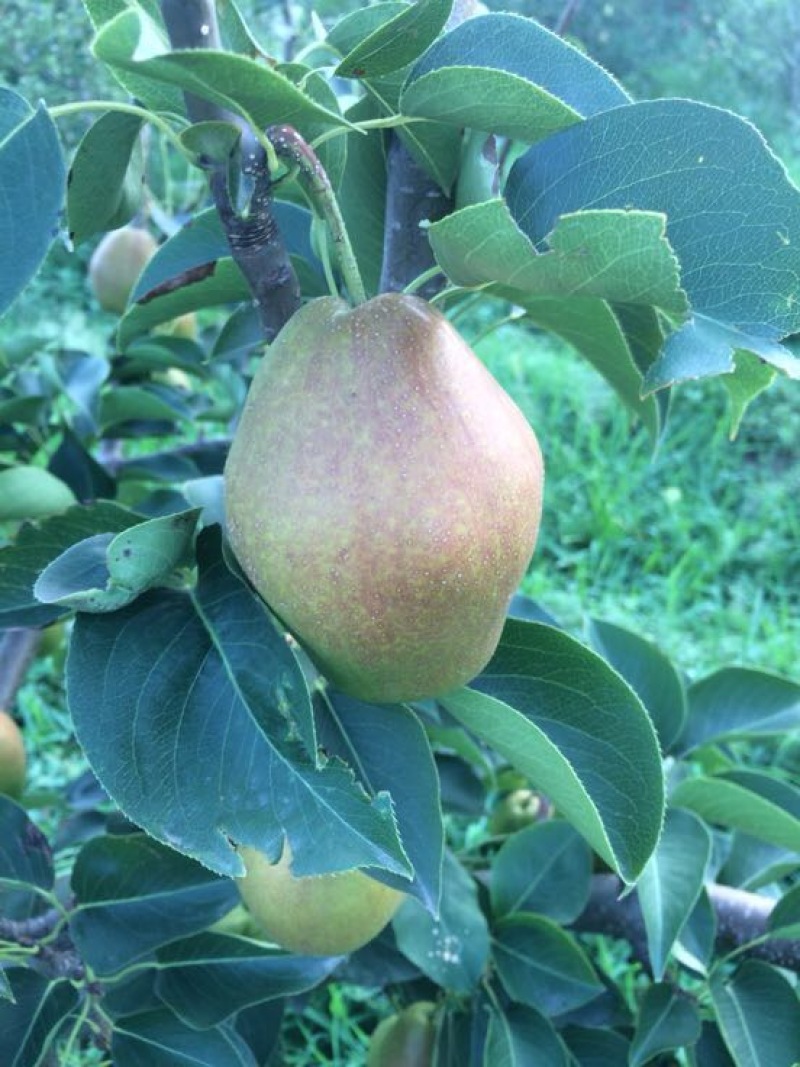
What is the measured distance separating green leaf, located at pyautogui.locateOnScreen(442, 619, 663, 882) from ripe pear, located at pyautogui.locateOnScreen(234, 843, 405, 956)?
0.15 meters

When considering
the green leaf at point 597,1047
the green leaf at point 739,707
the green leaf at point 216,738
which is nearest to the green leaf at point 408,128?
the green leaf at point 216,738

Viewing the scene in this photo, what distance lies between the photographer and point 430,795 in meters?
0.60

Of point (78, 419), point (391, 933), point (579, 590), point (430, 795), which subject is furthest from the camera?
point (579, 590)

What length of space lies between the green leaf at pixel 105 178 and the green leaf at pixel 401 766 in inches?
11.2

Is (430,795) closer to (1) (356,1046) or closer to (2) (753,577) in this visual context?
(1) (356,1046)

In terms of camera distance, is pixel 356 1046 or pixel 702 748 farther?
pixel 356 1046

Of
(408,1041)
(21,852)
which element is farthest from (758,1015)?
(21,852)

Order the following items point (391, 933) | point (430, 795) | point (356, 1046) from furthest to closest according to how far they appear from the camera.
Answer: point (356, 1046)
point (391, 933)
point (430, 795)

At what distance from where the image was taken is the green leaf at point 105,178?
540 mm

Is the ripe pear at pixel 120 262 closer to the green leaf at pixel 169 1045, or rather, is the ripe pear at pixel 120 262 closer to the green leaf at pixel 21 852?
the green leaf at pixel 21 852

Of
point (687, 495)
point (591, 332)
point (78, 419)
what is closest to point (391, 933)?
point (591, 332)

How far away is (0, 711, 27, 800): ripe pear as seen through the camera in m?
0.86

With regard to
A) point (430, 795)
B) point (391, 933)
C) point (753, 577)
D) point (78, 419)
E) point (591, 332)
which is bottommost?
point (753, 577)

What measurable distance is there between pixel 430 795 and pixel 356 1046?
0.97m
